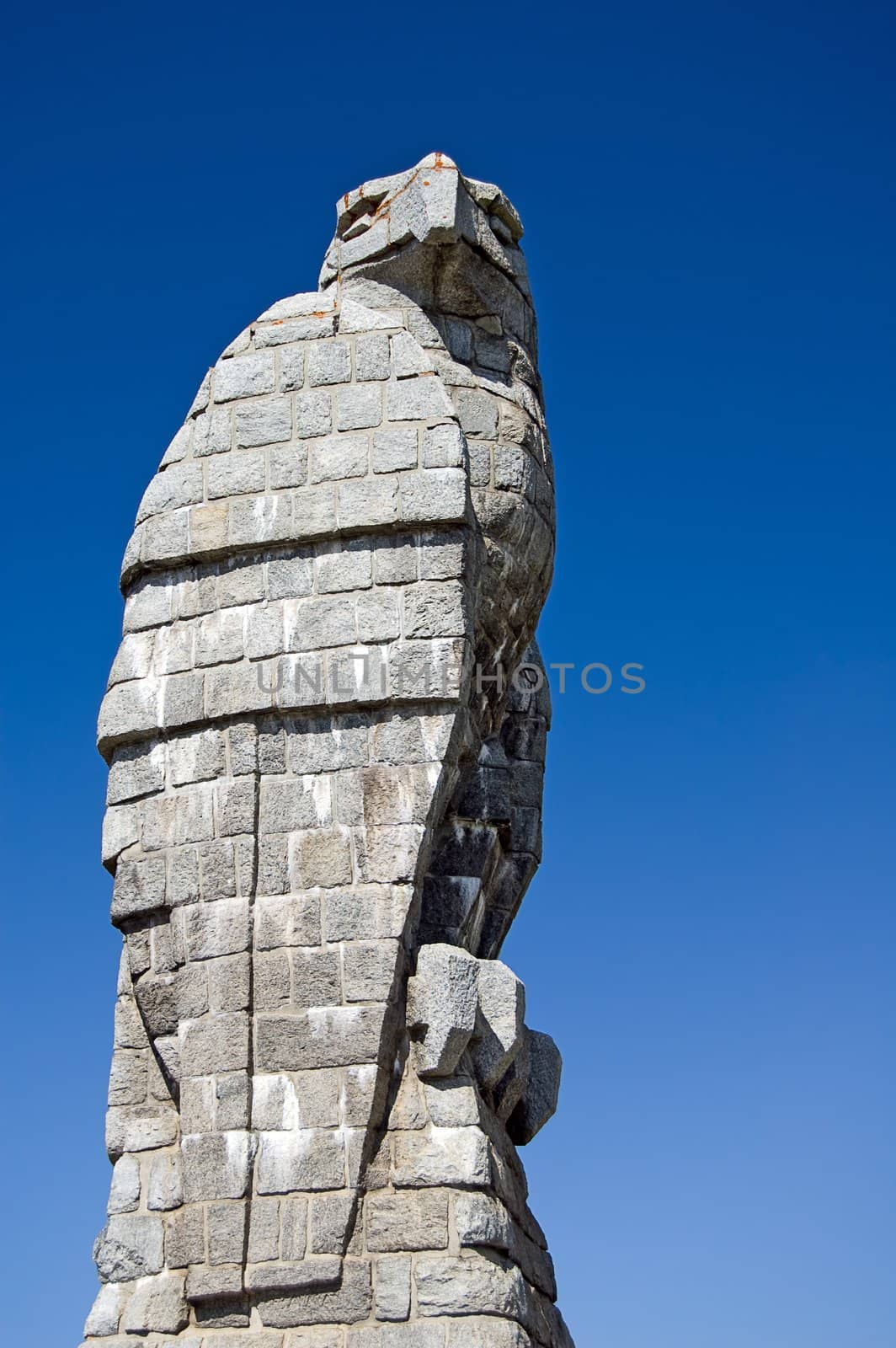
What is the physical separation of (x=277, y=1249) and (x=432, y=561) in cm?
367

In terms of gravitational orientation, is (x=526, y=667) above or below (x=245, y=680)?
above

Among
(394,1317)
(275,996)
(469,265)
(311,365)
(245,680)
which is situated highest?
(469,265)

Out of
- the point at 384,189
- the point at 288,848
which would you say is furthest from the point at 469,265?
the point at 288,848

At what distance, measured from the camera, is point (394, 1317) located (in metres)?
8.93

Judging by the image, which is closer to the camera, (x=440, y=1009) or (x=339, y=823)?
(x=440, y=1009)

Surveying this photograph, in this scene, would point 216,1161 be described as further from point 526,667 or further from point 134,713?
point 526,667

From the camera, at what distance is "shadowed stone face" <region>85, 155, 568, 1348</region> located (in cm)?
923

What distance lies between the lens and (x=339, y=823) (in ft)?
A: 32.3

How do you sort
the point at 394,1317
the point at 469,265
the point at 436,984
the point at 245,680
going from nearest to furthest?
the point at 394,1317 < the point at 436,984 < the point at 245,680 < the point at 469,265

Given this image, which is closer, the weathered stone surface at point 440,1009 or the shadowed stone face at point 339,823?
the shadowed stone face at point 339,823

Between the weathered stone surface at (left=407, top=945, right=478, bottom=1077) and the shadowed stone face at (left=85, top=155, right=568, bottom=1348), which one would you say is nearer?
the shadowed stone face at (left=85, top=155, right=568, bottom=1348)

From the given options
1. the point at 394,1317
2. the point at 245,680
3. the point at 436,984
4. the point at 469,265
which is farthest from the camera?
the point at 469,265

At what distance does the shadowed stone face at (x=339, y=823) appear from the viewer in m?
9.23

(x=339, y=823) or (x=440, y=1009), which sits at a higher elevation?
(x=339, y=823)
